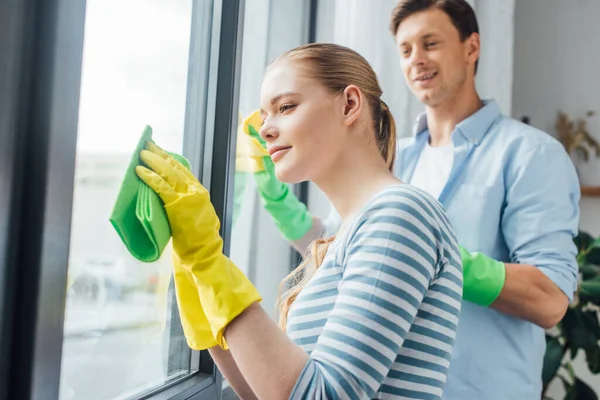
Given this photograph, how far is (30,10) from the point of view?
2.01 feet

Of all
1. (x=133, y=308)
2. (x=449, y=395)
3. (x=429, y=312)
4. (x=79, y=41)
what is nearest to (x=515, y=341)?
(x=449, y=395)

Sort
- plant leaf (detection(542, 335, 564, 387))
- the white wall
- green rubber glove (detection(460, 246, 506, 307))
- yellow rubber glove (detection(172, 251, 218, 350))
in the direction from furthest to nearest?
the white wall
plant leaf (detection(542, 335, 564, 387))
green rubber glove (detection(460, 246, 506, 307))
yellow rubber glove (detection(172, 251, 218, 350))

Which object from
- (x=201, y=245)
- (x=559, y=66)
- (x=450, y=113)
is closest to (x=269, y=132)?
(x=201, y=245)

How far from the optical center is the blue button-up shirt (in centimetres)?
117

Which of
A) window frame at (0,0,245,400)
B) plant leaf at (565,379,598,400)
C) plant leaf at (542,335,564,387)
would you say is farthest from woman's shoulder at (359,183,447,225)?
plant leaf at (565,379,598,400)

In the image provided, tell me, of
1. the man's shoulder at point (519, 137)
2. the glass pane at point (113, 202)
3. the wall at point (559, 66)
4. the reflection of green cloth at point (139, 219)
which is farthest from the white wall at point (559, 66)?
the reflection of green cloth at point (139, 219)

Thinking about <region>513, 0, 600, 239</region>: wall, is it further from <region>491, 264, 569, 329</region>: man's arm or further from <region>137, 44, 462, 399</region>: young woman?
<region>137, 44, 462, 399</region>: young woman

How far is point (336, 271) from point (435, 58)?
2.63ft

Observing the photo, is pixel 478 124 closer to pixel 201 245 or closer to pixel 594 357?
pixel 201 245

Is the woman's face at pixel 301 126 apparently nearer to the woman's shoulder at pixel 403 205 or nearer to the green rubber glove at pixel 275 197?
the woman's shoulder at pixel 403 205

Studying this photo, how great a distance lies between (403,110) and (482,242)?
1.97 ft

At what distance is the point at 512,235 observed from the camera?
1.20 m

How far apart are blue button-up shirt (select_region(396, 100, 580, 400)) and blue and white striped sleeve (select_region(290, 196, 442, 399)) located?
58cm

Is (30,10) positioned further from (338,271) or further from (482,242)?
(482,242)
